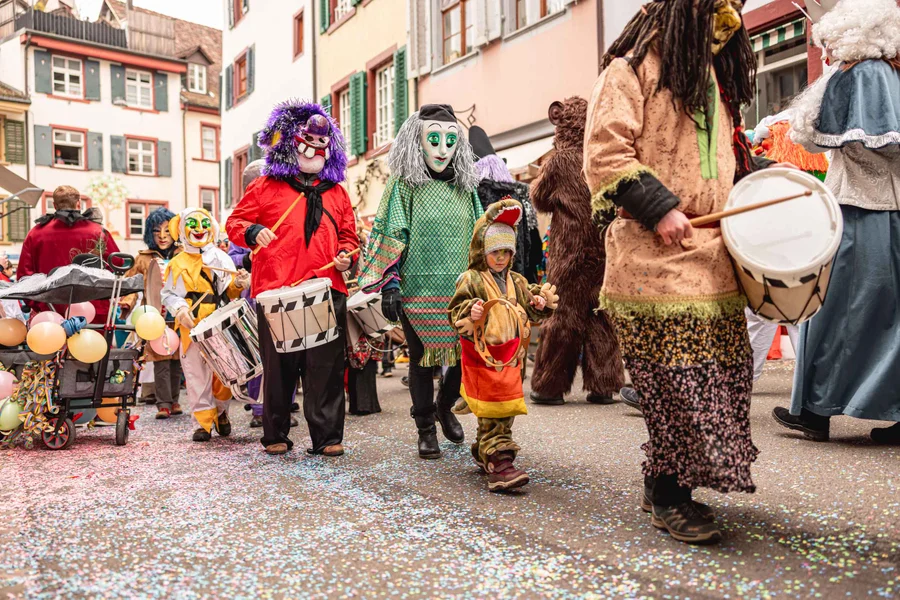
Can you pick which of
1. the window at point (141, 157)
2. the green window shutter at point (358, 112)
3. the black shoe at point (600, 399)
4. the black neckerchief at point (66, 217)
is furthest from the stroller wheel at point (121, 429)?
the window at point (141, 157)

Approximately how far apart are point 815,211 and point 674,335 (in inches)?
24.4

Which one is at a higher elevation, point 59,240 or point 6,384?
point 59,240

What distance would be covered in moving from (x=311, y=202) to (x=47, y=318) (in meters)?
1.98

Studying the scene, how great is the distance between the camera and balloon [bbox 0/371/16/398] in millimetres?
5550

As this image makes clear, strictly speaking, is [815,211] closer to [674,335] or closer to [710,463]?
[674,335]

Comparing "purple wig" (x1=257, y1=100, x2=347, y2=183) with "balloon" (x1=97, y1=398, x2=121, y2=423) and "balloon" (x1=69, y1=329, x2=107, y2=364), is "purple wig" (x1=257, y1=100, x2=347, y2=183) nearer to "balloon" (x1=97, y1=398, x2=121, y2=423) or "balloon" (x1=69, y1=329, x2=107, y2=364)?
"balloon" (x1=69, y1=329, x2=107, y2=364)

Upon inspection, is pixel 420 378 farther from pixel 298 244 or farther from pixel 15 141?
pixel 15 141

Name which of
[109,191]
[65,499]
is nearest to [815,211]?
[65,499]

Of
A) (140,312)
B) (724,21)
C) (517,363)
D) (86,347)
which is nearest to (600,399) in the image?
(517,363)

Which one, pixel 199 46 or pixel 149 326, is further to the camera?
pixel 199 46

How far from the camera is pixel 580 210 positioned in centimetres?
685

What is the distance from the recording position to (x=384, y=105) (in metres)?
18.3

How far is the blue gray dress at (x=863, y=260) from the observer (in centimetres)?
442

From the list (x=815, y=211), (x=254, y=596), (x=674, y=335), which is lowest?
(x=254, y=596)
